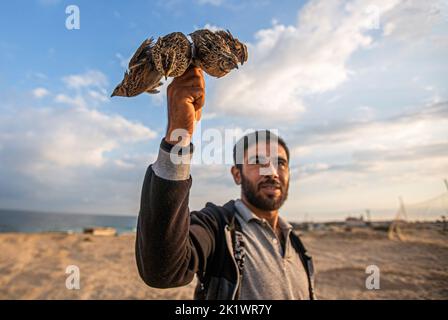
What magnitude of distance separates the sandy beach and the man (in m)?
6.82

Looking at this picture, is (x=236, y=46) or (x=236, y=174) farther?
(x=236, y=174)

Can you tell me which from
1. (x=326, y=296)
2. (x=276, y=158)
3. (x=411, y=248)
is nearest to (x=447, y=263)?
(x=411, y=248)

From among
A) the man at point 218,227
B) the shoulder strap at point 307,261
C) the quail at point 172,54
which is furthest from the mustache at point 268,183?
the quail at point 172,54

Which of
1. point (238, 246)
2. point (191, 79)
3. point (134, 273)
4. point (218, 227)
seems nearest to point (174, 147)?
point (191, 79)

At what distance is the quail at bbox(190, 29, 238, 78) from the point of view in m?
2.19

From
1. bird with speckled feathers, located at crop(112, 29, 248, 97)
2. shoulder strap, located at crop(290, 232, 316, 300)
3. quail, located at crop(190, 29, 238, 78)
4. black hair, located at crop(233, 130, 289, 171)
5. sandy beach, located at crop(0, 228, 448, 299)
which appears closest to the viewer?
bird with speckled feathers, located at crop(112, 29, 248, 97)

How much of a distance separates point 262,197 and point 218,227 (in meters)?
0.86

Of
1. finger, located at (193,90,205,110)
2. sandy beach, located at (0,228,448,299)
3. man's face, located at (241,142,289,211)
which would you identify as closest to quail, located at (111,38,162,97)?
finger, located at (193,90,205,110)

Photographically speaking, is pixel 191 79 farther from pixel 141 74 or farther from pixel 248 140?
pixel 248 140

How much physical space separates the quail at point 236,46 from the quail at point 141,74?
1.87 ft

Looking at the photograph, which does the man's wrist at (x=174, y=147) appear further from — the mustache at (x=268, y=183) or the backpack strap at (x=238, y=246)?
the mustache at (x=268, y=183)

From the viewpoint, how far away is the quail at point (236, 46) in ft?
7.56

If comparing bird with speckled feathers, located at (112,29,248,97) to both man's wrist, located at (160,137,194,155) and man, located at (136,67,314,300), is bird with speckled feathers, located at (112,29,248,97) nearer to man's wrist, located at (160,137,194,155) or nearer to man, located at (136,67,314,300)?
man, located at (136,67,314,300)

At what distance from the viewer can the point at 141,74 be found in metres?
2.21
